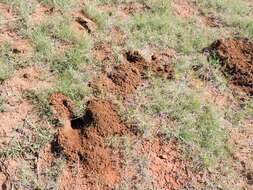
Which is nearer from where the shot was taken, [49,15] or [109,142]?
[109,142]

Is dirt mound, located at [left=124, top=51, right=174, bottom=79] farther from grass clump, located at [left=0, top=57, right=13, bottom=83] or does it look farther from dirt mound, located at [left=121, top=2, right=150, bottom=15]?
grass clump, located at [left=0, top=57, right=13, bottom=83]

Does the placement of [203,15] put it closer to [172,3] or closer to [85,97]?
[172,3]

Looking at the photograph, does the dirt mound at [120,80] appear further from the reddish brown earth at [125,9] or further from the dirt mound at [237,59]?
the dirt mound at [237,59]

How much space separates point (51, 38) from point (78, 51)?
0.37m

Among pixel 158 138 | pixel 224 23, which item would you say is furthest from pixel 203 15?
pixel 158 138

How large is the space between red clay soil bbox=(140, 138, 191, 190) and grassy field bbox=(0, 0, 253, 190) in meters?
0.03

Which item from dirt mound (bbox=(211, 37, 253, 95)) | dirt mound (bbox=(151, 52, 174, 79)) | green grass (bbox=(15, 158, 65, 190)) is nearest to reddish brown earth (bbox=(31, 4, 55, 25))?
dirt mound (bbox=(151, 52, 174, 79))

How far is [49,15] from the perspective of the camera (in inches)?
172

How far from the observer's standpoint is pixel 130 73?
154 inches

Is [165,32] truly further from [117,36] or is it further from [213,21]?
[213,21]

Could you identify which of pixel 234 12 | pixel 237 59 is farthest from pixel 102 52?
pixel 234 12

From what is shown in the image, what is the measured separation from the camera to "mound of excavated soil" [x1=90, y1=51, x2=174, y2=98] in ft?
12.3

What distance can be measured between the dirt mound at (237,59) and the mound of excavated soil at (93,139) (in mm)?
1494

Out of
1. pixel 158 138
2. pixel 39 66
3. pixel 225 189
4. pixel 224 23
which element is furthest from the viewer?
pixel 224 23
